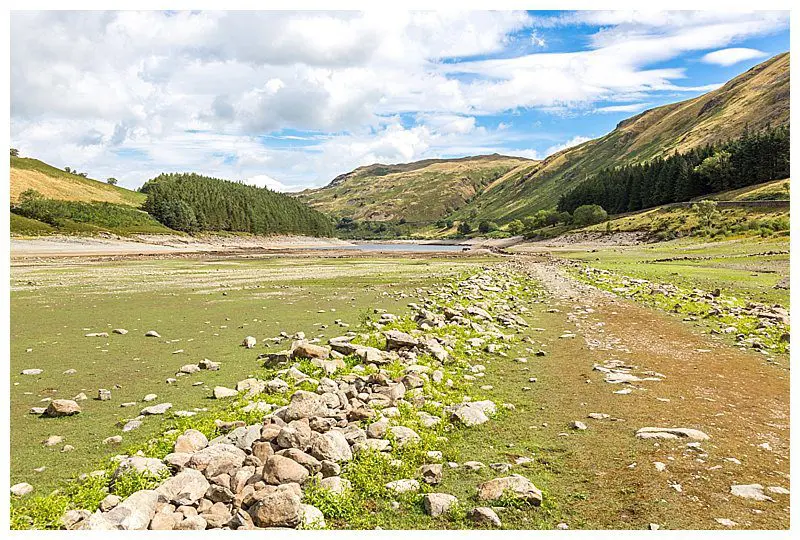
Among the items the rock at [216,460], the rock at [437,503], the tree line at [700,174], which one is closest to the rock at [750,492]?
the rock at [437,503]

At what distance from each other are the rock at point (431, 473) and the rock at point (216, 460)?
2616 mm

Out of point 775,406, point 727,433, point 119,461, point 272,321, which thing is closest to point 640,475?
point 727,433

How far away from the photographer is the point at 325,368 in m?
12.4

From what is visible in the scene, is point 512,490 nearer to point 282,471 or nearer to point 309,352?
point 282,471

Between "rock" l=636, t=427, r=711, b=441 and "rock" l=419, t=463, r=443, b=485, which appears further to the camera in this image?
"rock" l=636, t=427, r=711, b=441

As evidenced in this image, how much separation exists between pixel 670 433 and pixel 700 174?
16525 cm

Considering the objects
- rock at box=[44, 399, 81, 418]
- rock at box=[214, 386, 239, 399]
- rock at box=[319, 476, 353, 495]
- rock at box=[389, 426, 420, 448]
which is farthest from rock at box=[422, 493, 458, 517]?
rock at box=[44, 399, 81, 418]

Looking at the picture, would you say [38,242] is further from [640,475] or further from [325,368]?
[640,475]

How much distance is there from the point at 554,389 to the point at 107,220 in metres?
177

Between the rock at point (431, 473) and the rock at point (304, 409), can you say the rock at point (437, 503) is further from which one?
the rock at point (304, 409)

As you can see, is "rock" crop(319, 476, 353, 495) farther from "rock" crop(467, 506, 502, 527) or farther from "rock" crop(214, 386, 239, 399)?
"rock" crop(214, 386, 239, 399)

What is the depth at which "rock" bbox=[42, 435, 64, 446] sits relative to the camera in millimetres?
8438

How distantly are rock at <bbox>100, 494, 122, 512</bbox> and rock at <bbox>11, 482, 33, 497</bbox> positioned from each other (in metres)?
1.40

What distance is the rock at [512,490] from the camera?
6617mm
